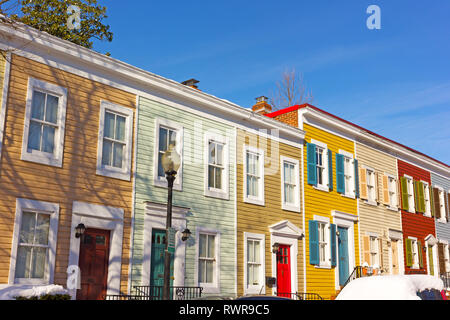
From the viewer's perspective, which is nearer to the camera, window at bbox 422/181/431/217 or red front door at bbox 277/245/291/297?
red front door at bbox 277/245/291/297

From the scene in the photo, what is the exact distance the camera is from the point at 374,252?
23828 mm

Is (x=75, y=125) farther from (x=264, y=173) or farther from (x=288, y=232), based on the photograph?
(x=288, y=232)

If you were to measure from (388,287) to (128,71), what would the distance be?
10377 mm

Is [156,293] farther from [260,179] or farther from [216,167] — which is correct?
[260,179]

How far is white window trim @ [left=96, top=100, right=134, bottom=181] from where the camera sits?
46.2ft

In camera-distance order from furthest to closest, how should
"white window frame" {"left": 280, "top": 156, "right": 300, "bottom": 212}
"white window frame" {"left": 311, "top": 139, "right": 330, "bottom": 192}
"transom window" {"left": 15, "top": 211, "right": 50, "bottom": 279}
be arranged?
"white window frame" {"left": 311, "top": 139, "right": 330, "bottom": 192}
"white window frame" {"left": 280, "top": 156, "right": 300, "bottom": 212}
"transom window" {"left": 15, "top": 211, "right": 50, "bottom": 279}

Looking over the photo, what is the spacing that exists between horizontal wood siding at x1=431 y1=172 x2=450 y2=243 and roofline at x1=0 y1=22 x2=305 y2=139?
14.8m

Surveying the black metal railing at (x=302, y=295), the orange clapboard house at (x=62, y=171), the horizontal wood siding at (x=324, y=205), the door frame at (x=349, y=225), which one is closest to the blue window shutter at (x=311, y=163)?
the horizontal wood siding at (x=324, y=205)

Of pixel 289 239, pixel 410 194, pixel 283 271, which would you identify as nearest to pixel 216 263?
pixel 283 271

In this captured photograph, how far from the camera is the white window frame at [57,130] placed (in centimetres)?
1253

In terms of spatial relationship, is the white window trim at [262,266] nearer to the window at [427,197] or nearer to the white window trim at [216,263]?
the white window trim at [216,263]

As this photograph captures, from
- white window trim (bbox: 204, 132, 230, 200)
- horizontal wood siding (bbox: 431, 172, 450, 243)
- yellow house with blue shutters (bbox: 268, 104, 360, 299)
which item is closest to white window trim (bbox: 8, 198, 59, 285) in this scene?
white window trim (bbox: 204, 132, 230, 200)

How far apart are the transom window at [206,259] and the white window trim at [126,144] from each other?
12.1ft

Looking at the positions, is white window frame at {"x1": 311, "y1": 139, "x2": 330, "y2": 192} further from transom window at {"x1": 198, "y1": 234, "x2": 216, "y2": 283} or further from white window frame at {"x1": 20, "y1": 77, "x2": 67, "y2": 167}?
white window frame at {"x1": 20, "y1": 77, "x2": 67, "y2": 167}
